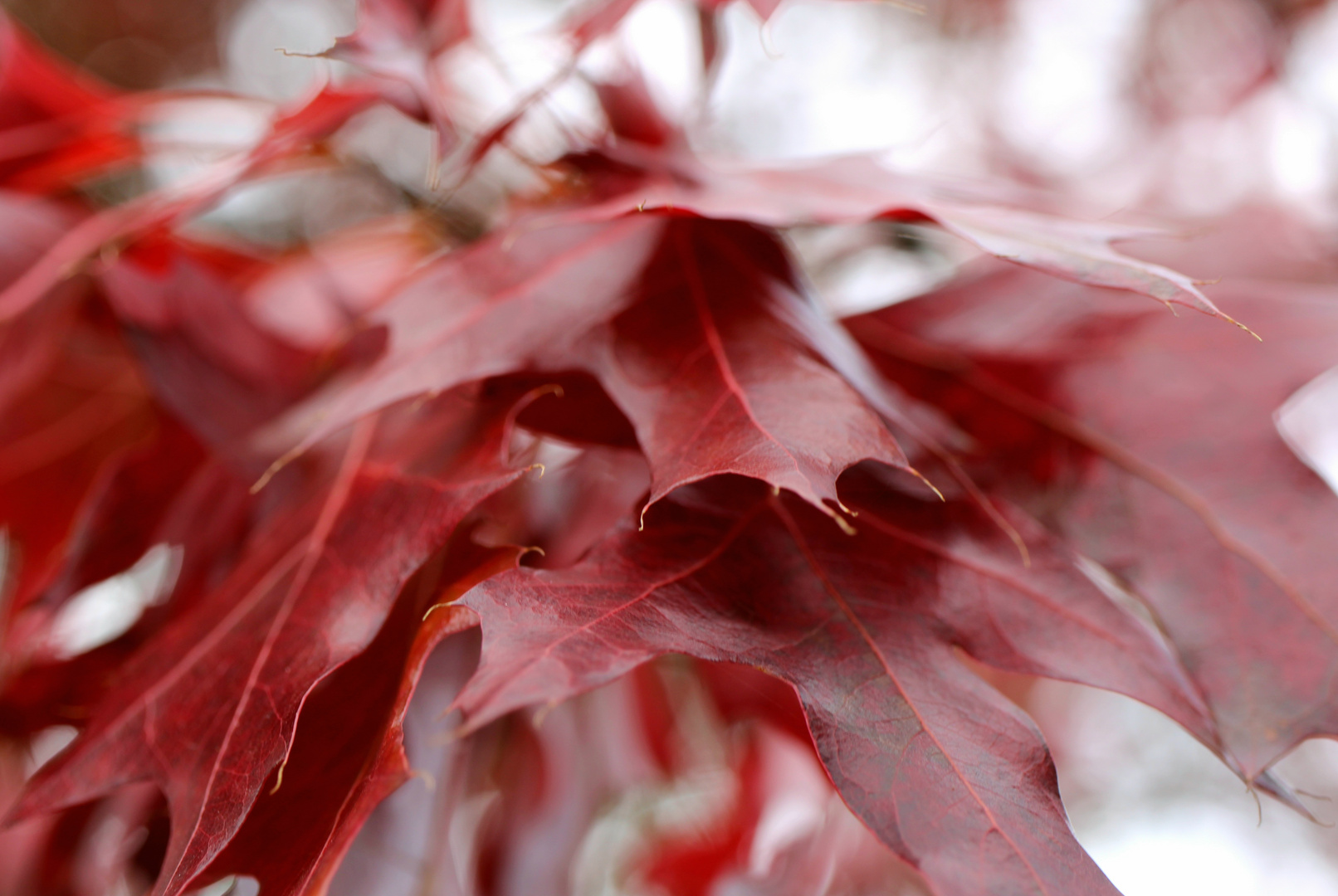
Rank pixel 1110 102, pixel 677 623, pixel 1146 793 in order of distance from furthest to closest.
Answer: pixel 1146 793 < pixel 1110 102 < pixel 677 623

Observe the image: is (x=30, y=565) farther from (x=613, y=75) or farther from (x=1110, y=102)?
(x=1110, y=102)

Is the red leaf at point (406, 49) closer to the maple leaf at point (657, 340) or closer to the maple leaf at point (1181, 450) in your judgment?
A: the maple leaf at point (657, 340)

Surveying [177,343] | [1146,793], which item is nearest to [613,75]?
[177,343]

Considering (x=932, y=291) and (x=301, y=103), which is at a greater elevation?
(x=301, y=103)

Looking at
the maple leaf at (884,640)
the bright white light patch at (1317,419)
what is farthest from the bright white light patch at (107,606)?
the bright white light patch at (1317,419)

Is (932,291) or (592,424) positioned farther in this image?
(932,291)

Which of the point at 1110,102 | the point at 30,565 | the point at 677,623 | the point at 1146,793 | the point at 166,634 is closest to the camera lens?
the point at 677,623

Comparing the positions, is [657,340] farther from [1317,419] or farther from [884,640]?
[1317,419]
